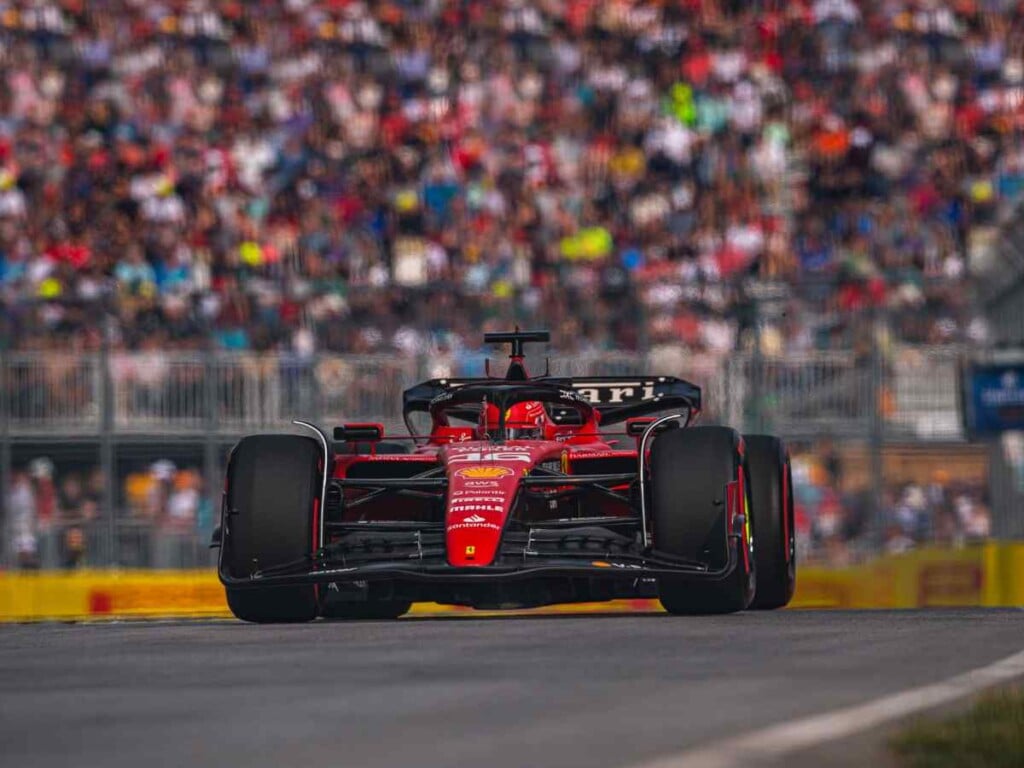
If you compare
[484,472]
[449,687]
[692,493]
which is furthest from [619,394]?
[449,687]

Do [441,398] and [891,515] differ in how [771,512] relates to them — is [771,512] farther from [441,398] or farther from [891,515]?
[891,515]

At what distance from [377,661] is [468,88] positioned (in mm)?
21056

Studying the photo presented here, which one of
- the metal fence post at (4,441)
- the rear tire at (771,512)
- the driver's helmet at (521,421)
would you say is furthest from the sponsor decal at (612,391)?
the metal fence post at (4,441)

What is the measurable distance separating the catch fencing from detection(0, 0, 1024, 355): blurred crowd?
2.47 m

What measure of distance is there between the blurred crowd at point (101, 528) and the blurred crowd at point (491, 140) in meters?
3.06

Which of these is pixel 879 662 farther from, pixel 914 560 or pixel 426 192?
pixel 426 192

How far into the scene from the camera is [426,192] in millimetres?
25984

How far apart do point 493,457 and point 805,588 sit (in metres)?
6.49

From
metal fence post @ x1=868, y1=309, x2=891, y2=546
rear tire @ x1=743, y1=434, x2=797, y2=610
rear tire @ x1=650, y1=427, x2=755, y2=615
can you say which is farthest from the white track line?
metal fence post @ x1=868, y1=309, x2=891, y2=546

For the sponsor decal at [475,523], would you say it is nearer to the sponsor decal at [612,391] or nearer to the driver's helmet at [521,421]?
the driver's helmet at [521,421]

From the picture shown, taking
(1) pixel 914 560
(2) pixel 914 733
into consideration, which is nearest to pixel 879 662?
(2) pixel 914 733

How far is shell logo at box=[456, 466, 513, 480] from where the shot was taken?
1041 cm

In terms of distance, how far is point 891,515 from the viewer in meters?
17.4

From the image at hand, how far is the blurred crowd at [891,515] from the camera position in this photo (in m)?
17.1
